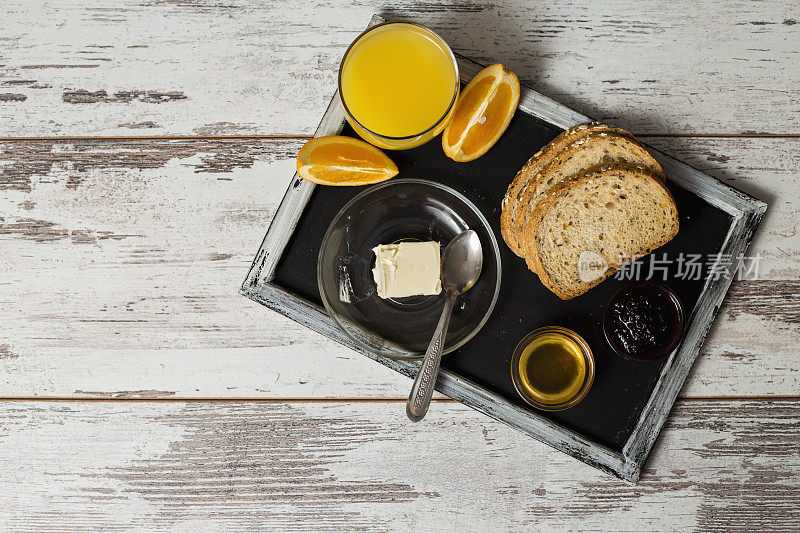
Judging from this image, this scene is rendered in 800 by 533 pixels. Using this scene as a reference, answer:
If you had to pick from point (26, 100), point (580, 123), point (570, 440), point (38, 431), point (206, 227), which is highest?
point (580, 123)

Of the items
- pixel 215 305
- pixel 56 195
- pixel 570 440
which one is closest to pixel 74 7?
pixel 56 195

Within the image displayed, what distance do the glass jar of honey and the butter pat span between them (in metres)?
0.25

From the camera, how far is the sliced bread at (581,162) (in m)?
1.25

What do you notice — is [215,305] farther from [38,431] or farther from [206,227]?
[38,431]

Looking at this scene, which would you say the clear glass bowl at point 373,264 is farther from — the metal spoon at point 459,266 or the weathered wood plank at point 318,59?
the weathered wood plank at point 318,59

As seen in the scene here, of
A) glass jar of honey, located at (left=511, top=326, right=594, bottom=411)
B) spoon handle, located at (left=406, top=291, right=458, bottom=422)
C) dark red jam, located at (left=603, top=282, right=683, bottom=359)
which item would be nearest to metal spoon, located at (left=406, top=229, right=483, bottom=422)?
spoon handle, located at (left=406, top=291, right=458, bottom=422)

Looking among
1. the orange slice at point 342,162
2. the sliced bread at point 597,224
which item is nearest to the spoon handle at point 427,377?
the sliced bread at point 597,224

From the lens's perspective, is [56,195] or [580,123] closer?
[580,123]

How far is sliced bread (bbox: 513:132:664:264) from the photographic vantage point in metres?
1.25

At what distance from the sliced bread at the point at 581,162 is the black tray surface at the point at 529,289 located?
84 millimetres

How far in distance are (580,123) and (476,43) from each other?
317mm

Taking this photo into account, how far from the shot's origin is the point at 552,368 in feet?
4.31

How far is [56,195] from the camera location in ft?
4.67

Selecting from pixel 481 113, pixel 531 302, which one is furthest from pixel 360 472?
pixel 481 113
